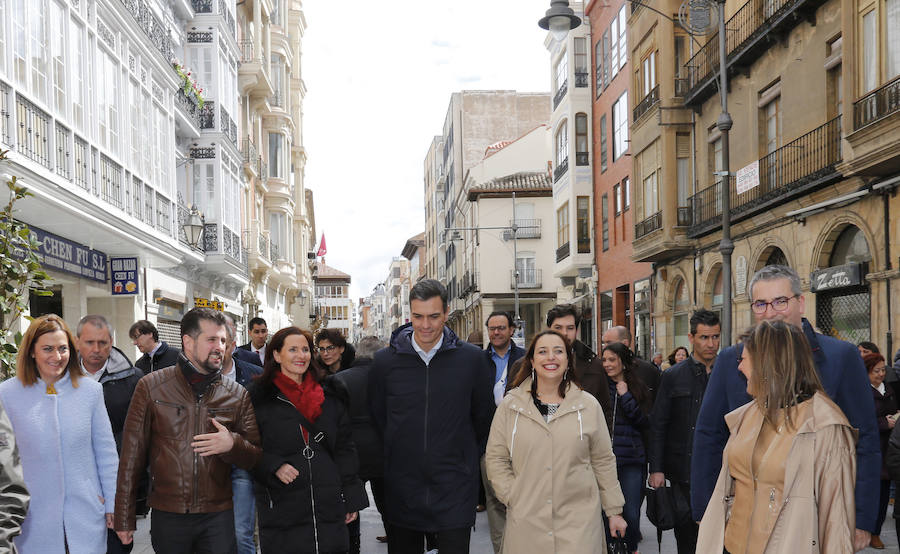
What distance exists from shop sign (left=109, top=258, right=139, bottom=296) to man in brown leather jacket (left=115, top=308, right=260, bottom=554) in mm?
13396

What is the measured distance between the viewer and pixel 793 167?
18.0 m

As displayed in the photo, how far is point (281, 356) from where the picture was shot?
17.8 ft

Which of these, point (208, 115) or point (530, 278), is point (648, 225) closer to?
point (208, 115)

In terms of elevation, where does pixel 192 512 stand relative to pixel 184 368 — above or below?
below

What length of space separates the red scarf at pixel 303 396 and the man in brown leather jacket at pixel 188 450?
0.40 m

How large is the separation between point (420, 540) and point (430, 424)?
2.57 ft

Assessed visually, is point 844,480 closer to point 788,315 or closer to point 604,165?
point 788,315

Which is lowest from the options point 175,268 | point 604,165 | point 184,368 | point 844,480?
point 844,480

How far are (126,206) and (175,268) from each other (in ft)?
21.8

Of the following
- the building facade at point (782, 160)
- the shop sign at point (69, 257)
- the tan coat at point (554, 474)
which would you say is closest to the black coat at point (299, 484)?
the tan coat at point (554, 474)

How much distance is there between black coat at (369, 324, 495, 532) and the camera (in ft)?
17.1

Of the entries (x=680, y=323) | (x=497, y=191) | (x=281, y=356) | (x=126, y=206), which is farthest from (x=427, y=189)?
(x=281, y=356)

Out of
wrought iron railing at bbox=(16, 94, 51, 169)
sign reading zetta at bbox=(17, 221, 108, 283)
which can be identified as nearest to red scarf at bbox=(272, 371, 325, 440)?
wrought iron railing at bbox=(16, 94, 51, 169)

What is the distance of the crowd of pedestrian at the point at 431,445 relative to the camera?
3.86 meters
